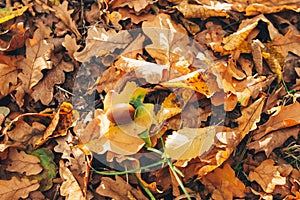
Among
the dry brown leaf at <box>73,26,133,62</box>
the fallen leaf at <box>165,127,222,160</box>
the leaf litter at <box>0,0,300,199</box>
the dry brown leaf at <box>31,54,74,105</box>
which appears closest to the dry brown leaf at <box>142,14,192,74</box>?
the leaf litter at <box>0,0,300,199</box>

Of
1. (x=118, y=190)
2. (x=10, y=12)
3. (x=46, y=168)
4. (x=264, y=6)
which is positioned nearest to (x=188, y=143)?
(x=118, y=190)

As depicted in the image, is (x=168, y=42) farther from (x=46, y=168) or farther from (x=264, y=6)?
(x=46, y=168)

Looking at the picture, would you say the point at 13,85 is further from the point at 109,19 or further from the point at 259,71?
the point at 259,71

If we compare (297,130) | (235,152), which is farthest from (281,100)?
(235,152)

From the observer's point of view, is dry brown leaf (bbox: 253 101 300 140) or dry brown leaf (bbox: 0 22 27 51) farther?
dry brown leaf (bbox: 0 22 27 51)

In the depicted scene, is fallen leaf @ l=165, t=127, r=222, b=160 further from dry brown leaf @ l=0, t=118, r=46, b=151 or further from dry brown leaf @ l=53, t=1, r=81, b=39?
dry brown leaf @ l=53, t=1, r=81, b=39

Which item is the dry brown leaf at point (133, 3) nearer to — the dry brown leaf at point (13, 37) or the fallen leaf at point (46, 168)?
the dry brown leaf at point (13, 37)

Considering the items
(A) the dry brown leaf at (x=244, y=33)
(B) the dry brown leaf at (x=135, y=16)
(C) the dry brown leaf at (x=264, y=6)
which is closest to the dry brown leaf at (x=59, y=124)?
(B) the dry brown leaf at (x=135, y=16)
